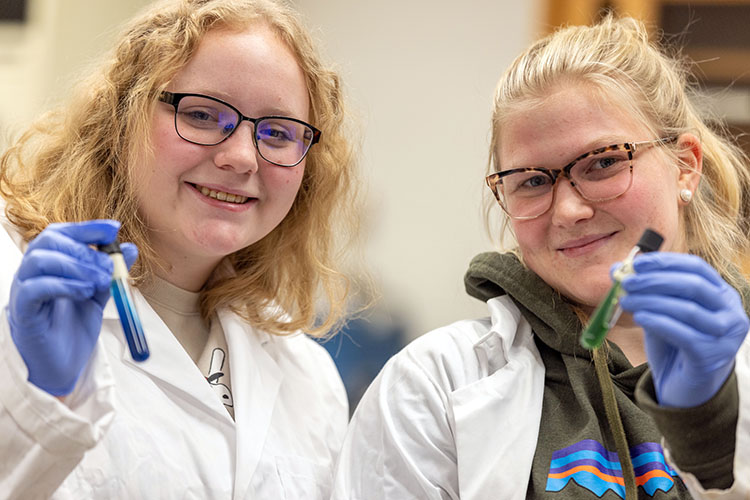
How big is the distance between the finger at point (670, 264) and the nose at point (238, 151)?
2.15ft

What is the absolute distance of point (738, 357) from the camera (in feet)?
4.17

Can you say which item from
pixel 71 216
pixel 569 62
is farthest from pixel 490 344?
pixel 71 216

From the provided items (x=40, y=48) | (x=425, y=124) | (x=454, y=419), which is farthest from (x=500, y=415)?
(x=40, y=48)

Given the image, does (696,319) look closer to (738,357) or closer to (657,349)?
(657,349)

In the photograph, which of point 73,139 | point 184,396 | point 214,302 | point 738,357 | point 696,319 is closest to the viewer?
point 696,319

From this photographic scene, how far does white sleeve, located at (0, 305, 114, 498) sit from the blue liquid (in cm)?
10

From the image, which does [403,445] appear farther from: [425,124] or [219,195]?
[425,124]

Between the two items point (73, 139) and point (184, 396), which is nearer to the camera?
point (184, 396)

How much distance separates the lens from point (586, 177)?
4.31 feet

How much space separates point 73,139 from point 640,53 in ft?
3.16

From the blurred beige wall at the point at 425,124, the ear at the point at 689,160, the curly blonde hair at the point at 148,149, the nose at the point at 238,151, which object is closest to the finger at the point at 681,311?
the ear at the point at 689,160

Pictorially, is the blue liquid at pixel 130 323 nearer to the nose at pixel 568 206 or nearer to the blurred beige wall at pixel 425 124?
the nose at pixel 568 206

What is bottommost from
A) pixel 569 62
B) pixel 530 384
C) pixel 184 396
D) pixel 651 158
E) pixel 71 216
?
pixel 184 396

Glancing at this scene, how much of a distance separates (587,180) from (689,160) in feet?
0.66
